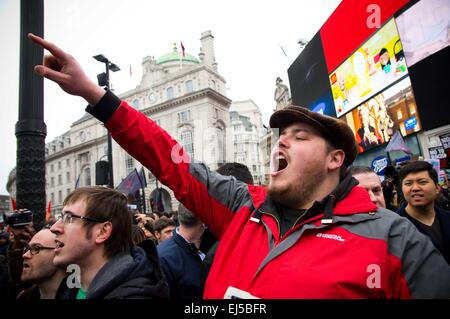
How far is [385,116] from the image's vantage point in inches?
561

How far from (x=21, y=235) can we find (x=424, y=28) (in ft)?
46.6

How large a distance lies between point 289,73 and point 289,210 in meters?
22.9

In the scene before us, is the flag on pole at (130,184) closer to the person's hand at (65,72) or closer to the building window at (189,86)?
the person's hand at (65,72)

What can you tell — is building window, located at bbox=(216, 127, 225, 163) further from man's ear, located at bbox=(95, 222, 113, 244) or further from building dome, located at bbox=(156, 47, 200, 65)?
man's ear, located at bbox=(95, 222, 113, 244)

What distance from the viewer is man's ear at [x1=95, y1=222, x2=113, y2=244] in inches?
86.0

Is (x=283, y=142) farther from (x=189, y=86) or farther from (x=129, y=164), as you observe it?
(x=129, y=164)

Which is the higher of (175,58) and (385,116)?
(175,58)

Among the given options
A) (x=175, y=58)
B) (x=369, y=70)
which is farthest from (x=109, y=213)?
(x=175, y=58)

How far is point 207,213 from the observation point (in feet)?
7.11

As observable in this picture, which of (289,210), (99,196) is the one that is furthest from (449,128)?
(99,196)

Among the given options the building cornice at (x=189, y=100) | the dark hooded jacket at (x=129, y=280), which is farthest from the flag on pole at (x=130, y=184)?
the building cornice at (x=189, y=100)

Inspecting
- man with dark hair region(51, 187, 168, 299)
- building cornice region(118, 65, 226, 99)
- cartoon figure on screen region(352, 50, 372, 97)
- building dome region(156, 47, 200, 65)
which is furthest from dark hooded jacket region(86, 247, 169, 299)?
building dome region(156, 47, 200, 65)

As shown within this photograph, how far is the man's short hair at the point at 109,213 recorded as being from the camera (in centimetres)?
224
